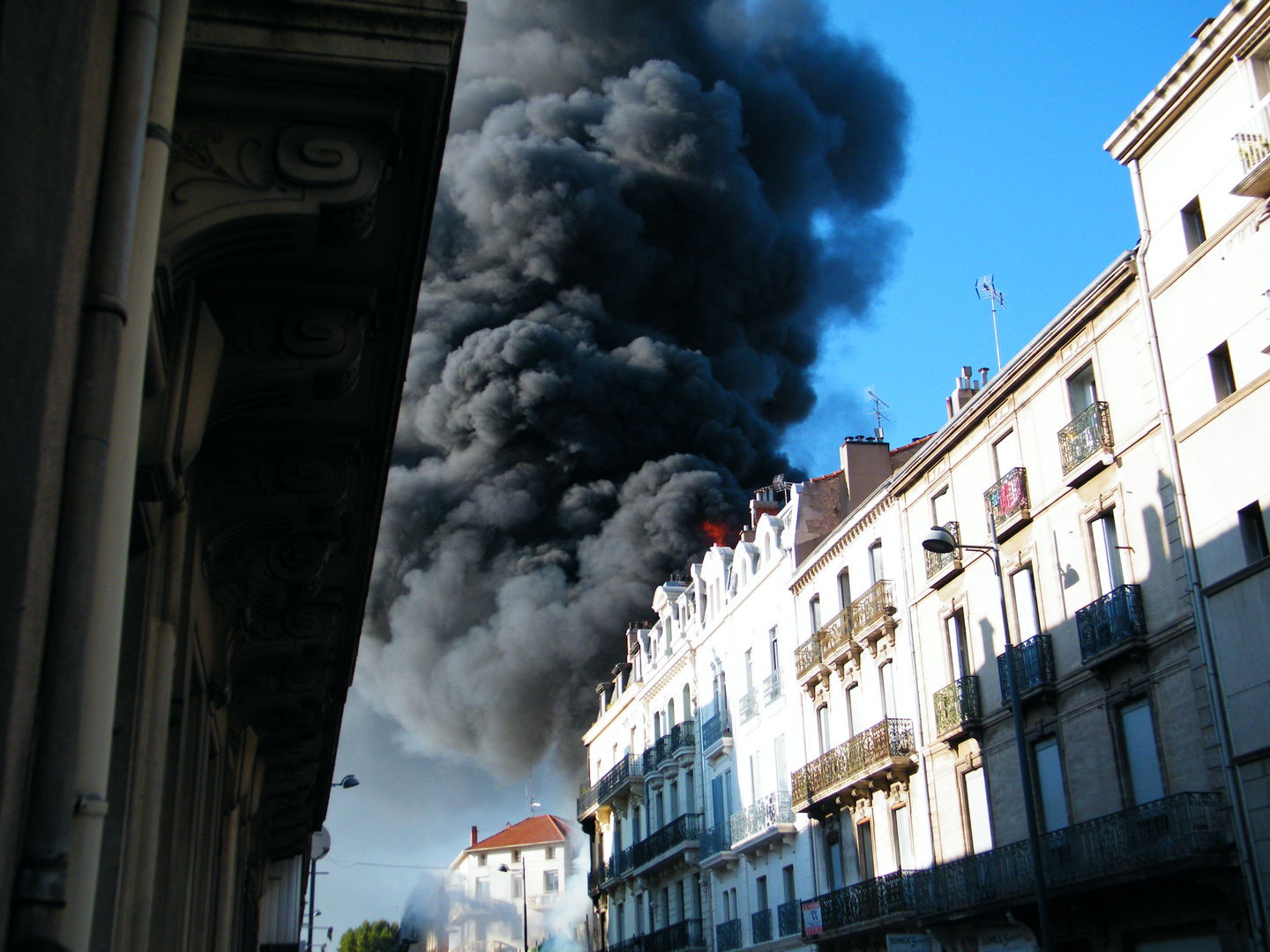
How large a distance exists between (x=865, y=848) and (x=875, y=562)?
6.39 m

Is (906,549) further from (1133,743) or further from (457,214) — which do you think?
(457,214)

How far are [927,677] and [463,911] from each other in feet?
287

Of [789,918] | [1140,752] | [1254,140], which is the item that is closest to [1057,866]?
[1140,752]

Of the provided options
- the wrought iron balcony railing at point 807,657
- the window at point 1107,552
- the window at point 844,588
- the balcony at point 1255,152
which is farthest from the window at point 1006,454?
the wrought iron balcony railing at point 807,657

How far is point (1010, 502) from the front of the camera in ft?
78.4

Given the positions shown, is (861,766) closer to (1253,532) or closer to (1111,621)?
(1111,621)

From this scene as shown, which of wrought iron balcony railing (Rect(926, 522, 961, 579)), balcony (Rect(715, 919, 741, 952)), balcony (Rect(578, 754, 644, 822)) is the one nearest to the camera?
wrought iron balcony railing (Rect(926, 522, 961, 579))

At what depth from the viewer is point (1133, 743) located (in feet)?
66.0

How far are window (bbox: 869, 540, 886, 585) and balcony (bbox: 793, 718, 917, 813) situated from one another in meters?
3.68

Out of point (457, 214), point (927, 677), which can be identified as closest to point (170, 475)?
point (927, 677)

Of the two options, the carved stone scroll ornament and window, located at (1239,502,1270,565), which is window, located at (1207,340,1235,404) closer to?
window, located at (1239,502,1270,565)

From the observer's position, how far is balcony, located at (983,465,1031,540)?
23547 millimetres

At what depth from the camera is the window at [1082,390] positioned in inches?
874

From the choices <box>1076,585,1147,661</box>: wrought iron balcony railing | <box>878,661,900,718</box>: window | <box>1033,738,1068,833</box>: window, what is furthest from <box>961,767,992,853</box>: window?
<box>1076,585,1147,661</box>: wrought iron balcony railing
